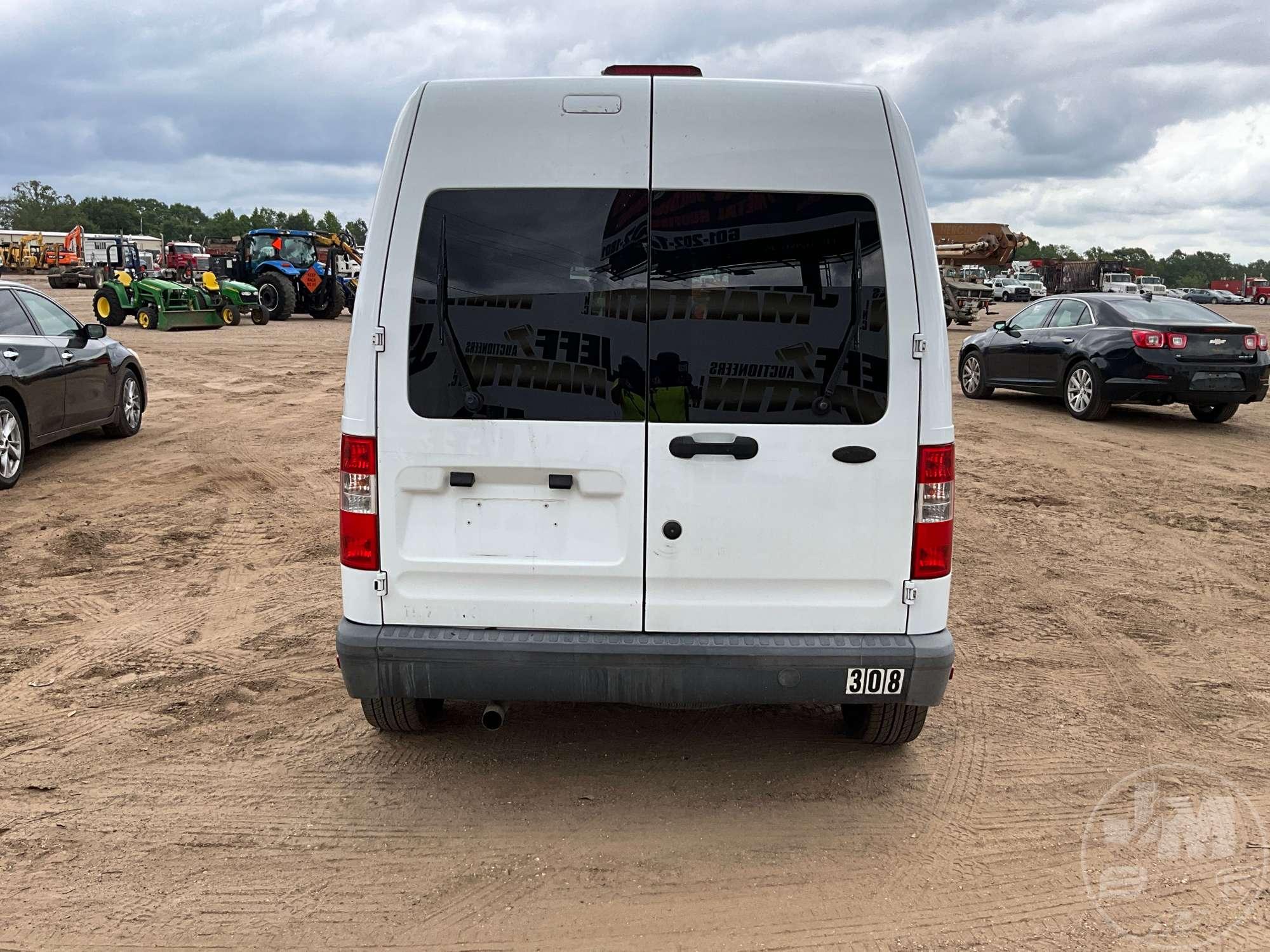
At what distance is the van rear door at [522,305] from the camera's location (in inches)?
133

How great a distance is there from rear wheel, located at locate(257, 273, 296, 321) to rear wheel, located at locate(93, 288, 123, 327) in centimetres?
373

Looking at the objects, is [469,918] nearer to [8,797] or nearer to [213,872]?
[213,872]

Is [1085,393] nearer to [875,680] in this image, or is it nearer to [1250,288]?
[875,680]

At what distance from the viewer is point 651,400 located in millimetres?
3396

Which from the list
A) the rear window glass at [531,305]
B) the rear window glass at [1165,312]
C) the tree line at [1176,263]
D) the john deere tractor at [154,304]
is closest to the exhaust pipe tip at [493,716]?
the rear window glass at [531,305]

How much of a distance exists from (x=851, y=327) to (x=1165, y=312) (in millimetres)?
10990

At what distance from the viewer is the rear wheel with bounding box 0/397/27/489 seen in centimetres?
840

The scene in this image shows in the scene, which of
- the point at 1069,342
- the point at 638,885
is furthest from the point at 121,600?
the point at 1069,342

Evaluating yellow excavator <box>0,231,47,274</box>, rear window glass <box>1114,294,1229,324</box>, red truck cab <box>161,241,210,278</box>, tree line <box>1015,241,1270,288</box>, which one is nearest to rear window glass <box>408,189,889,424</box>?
rear window glass <box>1114,294,1229,324</box>

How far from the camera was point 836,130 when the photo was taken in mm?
3400

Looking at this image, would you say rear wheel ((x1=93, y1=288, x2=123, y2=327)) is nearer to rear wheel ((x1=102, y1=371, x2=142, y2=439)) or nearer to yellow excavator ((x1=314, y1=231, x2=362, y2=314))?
yellow excavator ((x1=314, y1=231, x2=362, y2=314))

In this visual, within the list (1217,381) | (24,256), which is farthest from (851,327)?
(24,256)

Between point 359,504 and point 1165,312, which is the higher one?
point 1165,312

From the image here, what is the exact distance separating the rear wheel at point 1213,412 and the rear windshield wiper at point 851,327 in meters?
11.3
